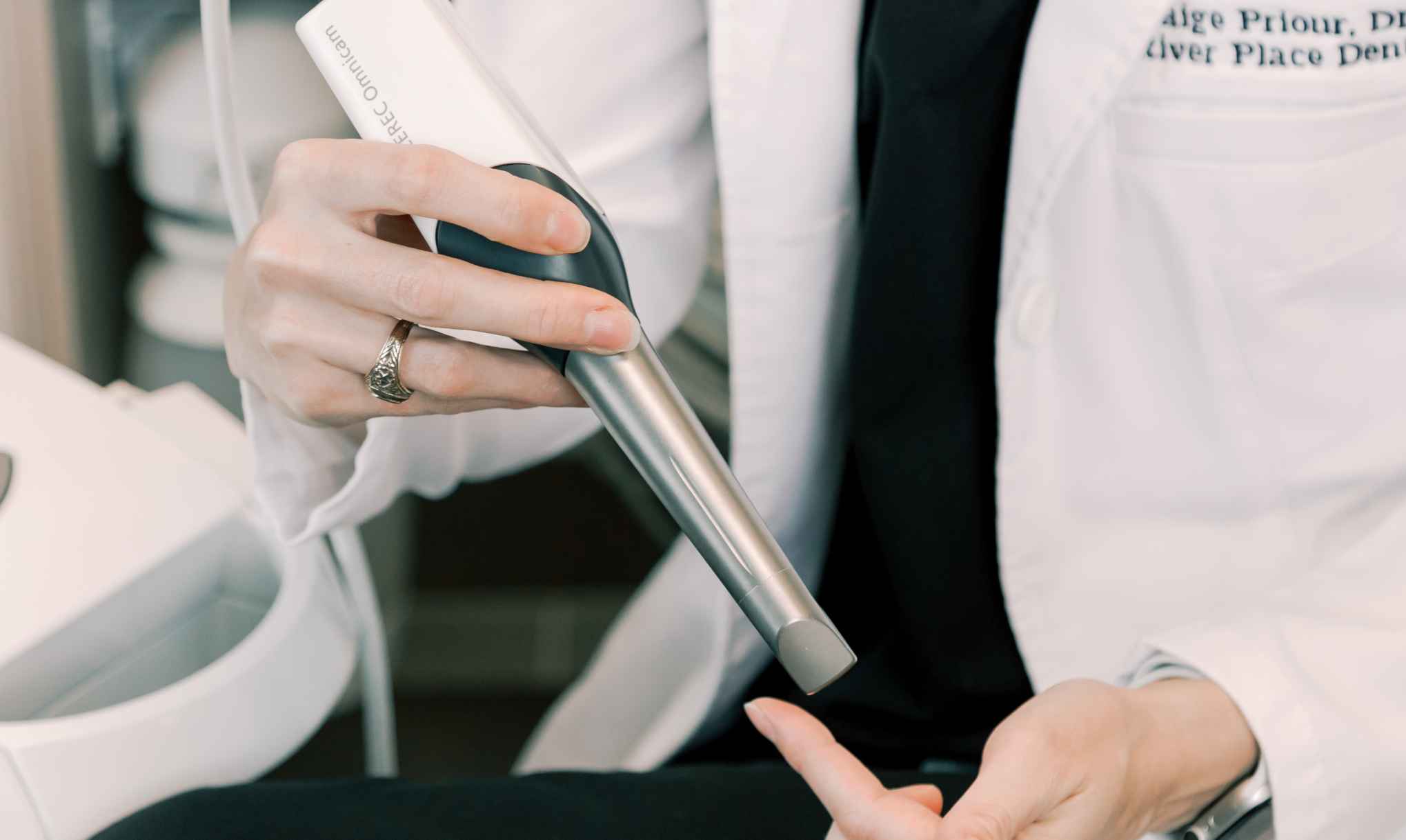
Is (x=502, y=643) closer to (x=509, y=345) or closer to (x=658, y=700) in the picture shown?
(x=658, y=700)

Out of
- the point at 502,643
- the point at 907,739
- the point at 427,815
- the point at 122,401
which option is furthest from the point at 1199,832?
the point at 502,643

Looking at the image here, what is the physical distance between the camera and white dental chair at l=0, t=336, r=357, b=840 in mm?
363

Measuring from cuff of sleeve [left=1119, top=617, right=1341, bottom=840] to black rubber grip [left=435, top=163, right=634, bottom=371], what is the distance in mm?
235

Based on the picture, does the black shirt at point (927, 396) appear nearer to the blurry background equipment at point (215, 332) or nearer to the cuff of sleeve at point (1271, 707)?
the cuff of sleeve at point (1271, 707)

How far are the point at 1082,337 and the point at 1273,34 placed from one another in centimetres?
13

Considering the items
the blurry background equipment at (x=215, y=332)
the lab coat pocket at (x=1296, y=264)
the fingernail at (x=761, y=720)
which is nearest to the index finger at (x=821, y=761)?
the fingernail at (x=761, y=720)

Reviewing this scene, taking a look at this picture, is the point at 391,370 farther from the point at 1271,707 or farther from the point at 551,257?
the point at 1271,707

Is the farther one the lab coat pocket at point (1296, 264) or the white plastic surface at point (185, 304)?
the white plastic surface at point (185, 304)

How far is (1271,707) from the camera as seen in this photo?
40 centimetres

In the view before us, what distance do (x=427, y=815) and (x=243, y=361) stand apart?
0.55 feet

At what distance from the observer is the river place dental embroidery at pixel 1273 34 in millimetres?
442

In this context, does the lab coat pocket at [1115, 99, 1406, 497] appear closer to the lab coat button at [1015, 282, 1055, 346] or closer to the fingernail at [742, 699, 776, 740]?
the lab coat button at [1015, 282, 1055, 346]

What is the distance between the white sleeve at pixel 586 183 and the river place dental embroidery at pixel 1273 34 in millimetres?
187

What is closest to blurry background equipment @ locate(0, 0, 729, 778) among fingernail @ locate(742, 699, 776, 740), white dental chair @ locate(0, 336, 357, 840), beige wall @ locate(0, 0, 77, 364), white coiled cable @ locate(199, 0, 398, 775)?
beige wall @ locate(0, 0, 77, 364)
